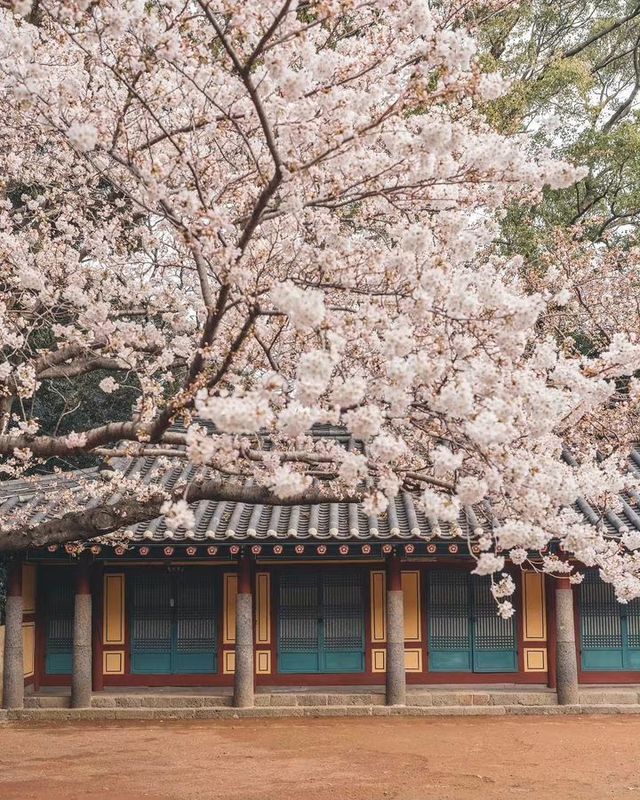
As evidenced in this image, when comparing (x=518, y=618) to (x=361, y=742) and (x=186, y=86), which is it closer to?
(x=361, y=742)

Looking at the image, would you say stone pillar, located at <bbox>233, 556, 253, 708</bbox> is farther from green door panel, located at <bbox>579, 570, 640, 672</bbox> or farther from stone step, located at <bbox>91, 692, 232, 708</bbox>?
green door panel, located at <bbox>579, 570, 640, 672</bbox>

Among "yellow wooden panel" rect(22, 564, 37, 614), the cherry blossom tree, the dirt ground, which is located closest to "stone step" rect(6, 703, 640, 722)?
the dirt ground

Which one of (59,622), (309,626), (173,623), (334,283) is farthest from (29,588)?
(334,283)

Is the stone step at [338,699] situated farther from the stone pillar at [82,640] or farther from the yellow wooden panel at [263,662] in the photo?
the yellow wooden panel at [263,662]

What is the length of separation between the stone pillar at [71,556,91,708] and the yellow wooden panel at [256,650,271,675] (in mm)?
2552

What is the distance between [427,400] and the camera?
575cm

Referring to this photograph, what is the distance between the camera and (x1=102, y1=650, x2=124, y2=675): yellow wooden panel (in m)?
14.6

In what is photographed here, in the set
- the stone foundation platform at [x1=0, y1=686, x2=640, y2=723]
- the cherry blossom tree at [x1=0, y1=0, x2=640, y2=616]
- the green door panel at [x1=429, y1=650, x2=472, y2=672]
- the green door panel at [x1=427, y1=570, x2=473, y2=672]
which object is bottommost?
the stone foundation platform at [x1=0, y1=686, x2=640, y2=723]

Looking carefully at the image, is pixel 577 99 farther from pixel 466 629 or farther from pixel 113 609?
pixel 113 609

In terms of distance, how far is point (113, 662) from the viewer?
14656 millimetres

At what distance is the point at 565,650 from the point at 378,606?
2.89 meters

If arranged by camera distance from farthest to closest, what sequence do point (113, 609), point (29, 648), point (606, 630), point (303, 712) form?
point (113, 609) < point (606, 630) < point (29, 648) < point (303, 712)

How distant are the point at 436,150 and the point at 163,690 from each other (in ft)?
36.5

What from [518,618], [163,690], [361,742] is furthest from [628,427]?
[163,690]
